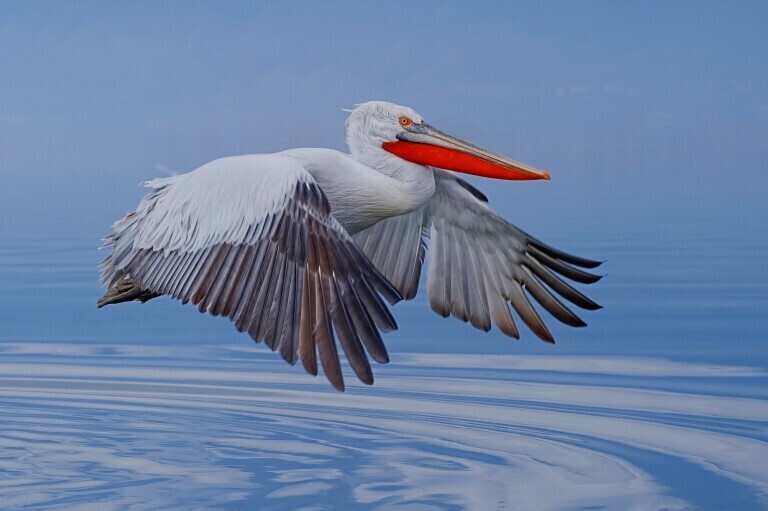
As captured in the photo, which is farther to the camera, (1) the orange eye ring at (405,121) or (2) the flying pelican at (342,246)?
(1) the orange eye ring at (405,121)

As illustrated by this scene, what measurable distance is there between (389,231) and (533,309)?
1.00 m

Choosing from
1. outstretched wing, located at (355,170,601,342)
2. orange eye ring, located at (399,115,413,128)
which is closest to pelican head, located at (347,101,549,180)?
orange eye ring, located at (399,115,413,128)

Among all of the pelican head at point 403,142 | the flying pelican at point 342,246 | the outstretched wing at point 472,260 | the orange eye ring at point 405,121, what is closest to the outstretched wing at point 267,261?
the flying pelican at point 342,246

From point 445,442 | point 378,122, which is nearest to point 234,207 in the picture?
point 378,122

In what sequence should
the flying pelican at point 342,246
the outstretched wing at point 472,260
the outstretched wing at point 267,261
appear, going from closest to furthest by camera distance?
the outstretched wing at point 267,261
the flying pelican at point 342,246
the outstretched wing at point 472,260

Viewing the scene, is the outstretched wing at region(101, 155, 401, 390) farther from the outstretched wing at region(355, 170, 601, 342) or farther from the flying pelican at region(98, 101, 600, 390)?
the outstretched wing at region(355, 170, 601, 342)

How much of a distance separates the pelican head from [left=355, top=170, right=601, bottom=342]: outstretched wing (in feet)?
2.31

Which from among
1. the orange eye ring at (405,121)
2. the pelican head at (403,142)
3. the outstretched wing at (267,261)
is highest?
the orange eye ring at (405,121)

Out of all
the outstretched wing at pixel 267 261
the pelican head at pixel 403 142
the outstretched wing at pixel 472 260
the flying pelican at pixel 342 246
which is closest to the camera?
the outstretched wing at pixel 267 261

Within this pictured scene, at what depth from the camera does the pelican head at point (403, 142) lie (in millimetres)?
7246

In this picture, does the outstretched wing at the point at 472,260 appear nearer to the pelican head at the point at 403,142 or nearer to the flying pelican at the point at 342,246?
the flying pelican at the point at 342,246

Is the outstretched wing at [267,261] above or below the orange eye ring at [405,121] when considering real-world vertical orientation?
below

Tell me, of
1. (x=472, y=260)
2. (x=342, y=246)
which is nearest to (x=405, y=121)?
(x=472, y=260)

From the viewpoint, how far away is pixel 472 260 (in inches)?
322
